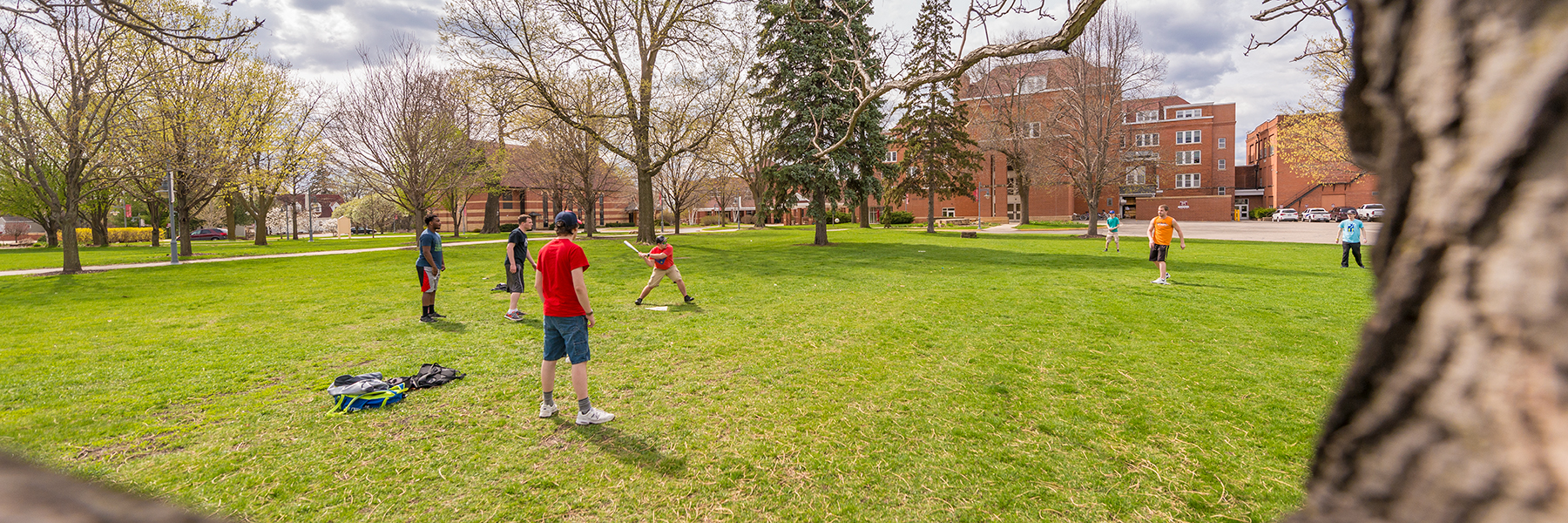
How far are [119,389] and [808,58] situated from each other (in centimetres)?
2420

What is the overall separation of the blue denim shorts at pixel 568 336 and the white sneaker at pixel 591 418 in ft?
1.48

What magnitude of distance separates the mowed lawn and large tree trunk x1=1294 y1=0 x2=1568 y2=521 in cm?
339

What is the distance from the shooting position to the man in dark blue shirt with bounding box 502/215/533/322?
31.5ft

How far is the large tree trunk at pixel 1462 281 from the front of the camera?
435 mm

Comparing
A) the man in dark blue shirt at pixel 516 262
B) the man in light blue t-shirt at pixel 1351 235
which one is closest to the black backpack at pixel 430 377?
the man in dark blue shirt at pixel 516 262

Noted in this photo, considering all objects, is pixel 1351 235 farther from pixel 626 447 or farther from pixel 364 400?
pixel 364 400

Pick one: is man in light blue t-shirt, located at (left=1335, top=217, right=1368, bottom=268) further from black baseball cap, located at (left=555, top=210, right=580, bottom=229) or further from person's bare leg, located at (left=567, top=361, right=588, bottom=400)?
person's bare leg, located at (left=567, top=361, right=588, bottom=400)

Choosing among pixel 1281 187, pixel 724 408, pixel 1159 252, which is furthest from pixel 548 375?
pixel 1281 187

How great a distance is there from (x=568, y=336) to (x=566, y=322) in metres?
0.13

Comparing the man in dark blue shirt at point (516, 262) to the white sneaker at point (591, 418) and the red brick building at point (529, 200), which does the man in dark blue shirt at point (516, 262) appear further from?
the red brick building at point (529, 200)

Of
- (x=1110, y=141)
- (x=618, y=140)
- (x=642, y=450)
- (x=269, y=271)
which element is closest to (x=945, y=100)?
(x=1110, y=141)

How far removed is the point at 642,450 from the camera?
15.4 ft

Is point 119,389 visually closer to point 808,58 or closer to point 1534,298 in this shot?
point 1534,298

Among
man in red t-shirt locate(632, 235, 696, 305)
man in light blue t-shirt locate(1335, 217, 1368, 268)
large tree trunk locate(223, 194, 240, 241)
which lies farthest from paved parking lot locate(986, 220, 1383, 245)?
large tree trunk locate(223, 194, 240, 241)
